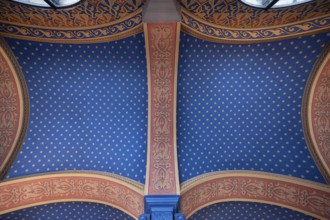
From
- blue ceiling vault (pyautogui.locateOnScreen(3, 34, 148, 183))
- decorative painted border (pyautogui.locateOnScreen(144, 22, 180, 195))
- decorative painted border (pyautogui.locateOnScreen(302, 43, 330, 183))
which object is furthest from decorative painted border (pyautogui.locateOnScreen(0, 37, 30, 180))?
decorative painted border (pyautogui.locateOnScreen(302, 43, 330, 183))

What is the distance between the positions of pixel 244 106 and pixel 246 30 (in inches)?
66.0

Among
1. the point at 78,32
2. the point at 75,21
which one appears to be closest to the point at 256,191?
the point at 78,32

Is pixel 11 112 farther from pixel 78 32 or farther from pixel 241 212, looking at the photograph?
pixel 241 212

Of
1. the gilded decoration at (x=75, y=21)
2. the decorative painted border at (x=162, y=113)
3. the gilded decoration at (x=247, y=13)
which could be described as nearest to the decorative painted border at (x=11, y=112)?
the gilded decoration at (x=75, y=21)

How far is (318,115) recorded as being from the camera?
5.78 meters

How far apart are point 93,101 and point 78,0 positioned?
2.22m

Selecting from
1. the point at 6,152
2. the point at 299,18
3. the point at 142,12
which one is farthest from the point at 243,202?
the point at 6,152

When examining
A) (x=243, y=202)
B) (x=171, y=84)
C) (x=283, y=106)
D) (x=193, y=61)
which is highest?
(x=193, y=61)

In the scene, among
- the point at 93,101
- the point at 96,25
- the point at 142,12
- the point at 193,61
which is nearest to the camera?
the point at 142,12

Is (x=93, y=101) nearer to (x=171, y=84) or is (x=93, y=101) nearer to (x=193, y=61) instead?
(x=171, y=84)

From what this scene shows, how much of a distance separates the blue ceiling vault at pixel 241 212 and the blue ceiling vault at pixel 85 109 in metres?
1.99

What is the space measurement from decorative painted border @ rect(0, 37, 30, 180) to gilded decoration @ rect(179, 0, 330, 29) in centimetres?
395

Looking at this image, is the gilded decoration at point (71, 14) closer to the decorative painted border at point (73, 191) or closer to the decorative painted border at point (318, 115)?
the decorative painted border at point (73, 191)

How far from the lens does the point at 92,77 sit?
19.8 ft
